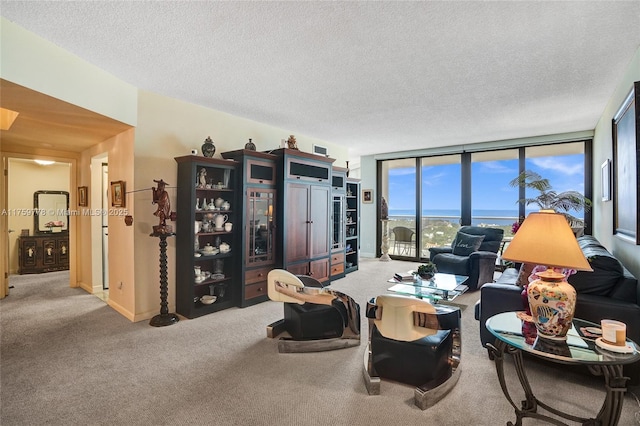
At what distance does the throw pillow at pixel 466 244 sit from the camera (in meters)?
5.28

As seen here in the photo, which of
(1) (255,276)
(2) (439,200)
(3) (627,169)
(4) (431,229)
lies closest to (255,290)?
(1) (255,276)

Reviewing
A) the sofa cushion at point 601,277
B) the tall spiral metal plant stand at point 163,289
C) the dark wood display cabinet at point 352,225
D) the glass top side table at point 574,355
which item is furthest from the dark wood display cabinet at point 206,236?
the sofa cushion at point 601,277

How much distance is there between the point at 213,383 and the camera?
2.33 m

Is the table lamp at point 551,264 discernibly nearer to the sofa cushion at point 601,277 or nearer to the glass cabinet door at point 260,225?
the sofa cushion at point 601,277

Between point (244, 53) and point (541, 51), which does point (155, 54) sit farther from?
point (541, 51)

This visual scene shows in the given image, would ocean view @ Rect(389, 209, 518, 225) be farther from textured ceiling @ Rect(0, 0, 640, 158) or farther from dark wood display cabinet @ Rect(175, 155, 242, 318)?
dark wood display cabinet @ Rect(175, 155, 242, 318)

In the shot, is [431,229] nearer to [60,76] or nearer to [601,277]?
[601,277]

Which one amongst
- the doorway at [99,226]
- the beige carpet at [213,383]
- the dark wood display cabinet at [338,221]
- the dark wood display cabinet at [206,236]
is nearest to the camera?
the beige carpet at [213,383]

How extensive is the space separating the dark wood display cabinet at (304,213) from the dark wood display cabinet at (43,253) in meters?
4.98

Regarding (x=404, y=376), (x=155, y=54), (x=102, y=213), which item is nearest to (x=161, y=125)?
(x=155, y=54)

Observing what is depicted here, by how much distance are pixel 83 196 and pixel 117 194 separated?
5.59 ft

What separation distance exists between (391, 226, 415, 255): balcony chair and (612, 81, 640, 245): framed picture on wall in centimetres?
433

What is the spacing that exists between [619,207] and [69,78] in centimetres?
525

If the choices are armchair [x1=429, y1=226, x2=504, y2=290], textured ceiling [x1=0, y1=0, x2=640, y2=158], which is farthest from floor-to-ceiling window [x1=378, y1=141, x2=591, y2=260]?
textured ceiling [x1=0, y1=0, x2=640, y2=158]
